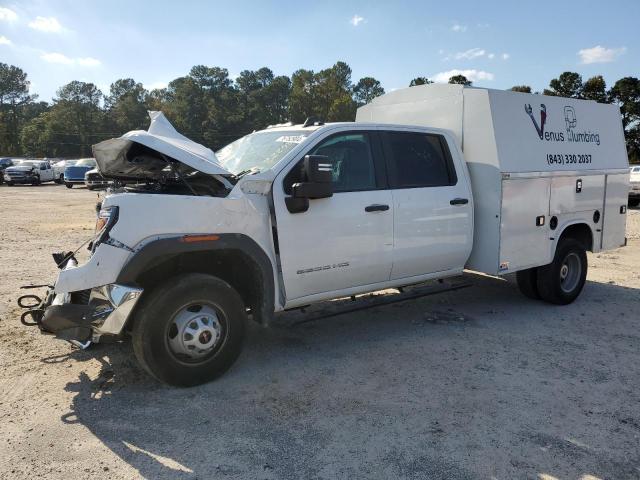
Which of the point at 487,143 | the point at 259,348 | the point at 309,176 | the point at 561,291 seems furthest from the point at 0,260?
the point at 561,291

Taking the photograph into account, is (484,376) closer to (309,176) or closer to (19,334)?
(309,176)

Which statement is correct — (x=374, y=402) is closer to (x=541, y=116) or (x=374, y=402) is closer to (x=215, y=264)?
(x=215, y=264)

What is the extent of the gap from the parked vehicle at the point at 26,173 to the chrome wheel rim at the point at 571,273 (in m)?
34.8

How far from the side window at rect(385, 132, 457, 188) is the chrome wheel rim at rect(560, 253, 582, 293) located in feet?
7.67

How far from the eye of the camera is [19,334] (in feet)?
17.3

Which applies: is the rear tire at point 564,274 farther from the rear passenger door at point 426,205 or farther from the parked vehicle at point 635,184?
the parked vehicle at point 635,184

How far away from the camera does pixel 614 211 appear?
7105 mm

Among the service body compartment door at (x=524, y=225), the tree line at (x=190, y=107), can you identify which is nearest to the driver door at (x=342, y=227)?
the service body compartment door at (x=524, y=225)

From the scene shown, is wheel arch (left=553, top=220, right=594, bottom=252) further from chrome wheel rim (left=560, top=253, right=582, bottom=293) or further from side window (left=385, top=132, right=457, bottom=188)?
side window (left=385, top=132, right=457, bottom=188)

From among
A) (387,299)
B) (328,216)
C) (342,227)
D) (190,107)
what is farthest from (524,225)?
(190,107)

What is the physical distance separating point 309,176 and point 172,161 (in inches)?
44.6

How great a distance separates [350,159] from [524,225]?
2.39 meters

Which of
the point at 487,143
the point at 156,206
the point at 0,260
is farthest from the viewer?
the point at 0,260

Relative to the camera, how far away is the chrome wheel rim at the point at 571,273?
267 inches
